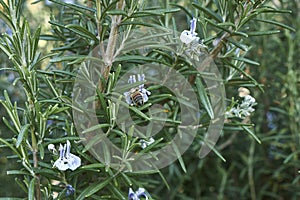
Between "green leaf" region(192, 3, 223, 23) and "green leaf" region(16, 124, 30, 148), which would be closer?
"green leaf" region(16, 124, 30, 148)

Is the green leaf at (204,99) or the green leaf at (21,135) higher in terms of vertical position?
the green leaf at (21,135)

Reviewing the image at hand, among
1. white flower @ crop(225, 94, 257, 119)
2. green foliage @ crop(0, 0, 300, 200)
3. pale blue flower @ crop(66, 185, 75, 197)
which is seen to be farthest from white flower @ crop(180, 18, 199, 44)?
pale blue flower @ crop(66, 185, 75, 197)

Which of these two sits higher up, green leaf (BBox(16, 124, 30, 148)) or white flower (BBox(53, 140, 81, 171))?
green leaf (BBox(16, 124, 30, 148))

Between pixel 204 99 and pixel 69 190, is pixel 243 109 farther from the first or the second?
pixel 69 190

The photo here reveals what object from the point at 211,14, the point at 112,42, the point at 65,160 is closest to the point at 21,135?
the point at 65,160

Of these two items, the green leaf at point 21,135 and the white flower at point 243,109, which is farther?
the white flower at point 243,109

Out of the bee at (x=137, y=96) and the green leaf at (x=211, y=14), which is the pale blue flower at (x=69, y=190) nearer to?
the bee at (x=137, y=96)

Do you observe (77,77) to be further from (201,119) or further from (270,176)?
(270,176)

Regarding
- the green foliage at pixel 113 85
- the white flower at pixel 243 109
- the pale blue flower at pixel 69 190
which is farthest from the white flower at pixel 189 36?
the pale blue flower at pixel 69 190

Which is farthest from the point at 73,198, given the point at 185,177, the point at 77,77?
the point at 185,177

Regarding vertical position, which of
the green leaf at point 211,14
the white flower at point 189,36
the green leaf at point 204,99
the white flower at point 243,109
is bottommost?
the white flower at point 243,109

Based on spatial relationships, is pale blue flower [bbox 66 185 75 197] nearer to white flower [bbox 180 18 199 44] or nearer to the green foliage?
the green foliage

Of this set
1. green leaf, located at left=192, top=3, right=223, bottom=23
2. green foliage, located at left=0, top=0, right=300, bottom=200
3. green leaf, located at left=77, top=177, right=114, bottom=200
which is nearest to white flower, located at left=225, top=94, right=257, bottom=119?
green foliage, located at left=0, top=0, right=300, bottom=200

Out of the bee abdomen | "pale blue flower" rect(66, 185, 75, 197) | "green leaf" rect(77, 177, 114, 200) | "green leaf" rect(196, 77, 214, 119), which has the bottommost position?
"pale blue flower" rect(66, 185, 75, 197)
